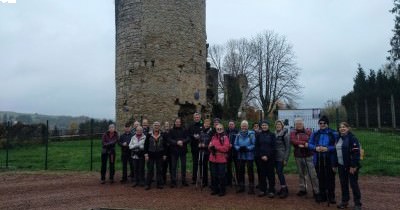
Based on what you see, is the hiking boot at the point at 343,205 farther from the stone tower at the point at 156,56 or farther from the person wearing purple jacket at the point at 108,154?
the stone tower at the point at 156,56

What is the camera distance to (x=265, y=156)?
8.31 metres

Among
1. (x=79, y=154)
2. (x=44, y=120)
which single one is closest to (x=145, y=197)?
(x=79, y=154)

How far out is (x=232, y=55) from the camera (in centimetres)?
4344

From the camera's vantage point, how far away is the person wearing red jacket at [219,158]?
8680 mm

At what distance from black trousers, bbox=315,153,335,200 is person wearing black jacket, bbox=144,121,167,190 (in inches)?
150

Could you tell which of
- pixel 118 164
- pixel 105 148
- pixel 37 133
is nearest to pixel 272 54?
pixel 37 133

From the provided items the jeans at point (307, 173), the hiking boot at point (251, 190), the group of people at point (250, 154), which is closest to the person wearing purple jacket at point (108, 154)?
the group of people at point (250, 154)

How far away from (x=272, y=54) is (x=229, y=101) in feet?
22.4

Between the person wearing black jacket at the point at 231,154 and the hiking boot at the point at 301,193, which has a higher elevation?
the person wearing black jacket at the point at 231,154

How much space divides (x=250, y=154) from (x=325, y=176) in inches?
67.3

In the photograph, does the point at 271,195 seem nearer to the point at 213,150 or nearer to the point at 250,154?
the point at 250,154

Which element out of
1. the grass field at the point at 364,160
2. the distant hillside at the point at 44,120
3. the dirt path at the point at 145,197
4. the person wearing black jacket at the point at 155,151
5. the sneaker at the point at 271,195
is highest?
the distant hillside at the point at 44,120

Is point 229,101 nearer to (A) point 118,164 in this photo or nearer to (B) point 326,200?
(A) point 118,164

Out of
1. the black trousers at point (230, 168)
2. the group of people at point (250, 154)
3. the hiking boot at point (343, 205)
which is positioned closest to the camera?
the hiking boot at point (343, 205)
